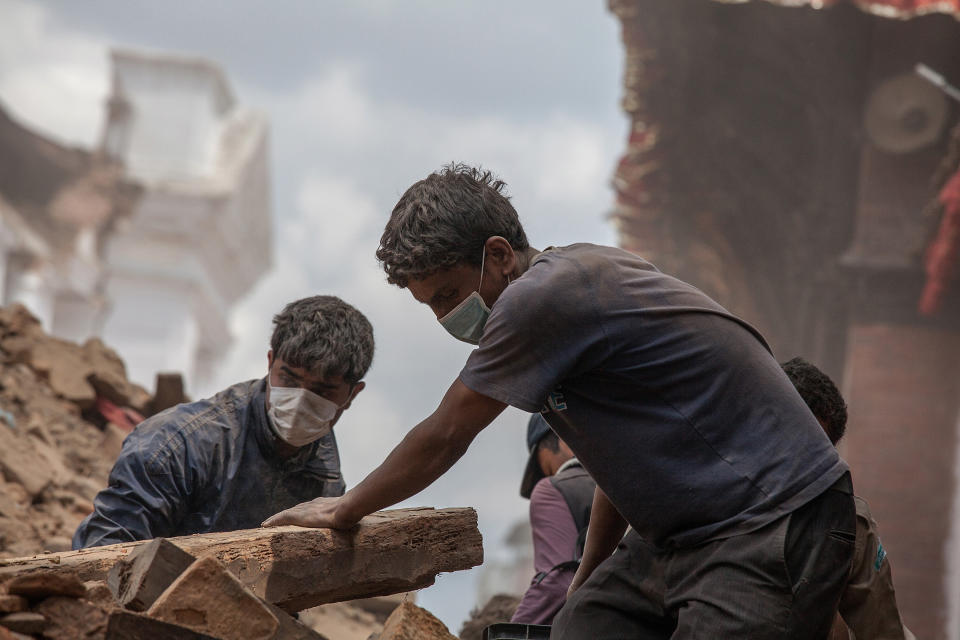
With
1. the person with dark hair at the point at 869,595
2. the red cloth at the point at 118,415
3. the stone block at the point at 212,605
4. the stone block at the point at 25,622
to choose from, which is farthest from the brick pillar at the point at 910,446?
the stone block at the point at 25,622

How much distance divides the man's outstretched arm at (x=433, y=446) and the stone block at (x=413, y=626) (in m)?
0.24

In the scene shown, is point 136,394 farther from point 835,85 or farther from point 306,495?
point 835,85

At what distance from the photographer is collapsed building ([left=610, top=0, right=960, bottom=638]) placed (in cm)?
756

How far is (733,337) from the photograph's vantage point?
214 cm

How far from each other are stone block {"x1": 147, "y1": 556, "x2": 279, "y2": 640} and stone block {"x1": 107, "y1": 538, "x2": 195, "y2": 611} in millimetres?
38

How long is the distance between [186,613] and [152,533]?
1107mm

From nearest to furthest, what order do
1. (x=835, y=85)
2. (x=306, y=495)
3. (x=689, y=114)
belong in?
1. (x=306, y=495)
2. (x=835, y=85)
3. (x=689, y=114)

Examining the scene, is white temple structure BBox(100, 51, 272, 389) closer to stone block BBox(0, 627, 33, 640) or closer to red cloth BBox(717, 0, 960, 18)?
red cloth BBox(717, 0, 960, 18)

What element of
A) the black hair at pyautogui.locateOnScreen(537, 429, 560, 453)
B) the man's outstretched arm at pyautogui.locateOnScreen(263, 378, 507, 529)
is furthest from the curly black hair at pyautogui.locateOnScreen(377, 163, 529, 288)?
the black hair at pyautogui.locateOnScreen(537, 429, 560, 453)

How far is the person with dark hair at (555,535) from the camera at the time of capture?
3.50 meters

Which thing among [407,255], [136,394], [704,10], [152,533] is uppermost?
[704,10]

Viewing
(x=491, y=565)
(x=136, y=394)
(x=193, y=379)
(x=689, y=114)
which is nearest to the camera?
(x=136, y=394)

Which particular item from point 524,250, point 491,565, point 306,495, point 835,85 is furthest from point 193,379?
point 524,250

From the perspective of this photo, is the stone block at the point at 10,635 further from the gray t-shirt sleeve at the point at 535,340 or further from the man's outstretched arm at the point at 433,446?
the gray t-shirt sleeve at the point at 535,340
